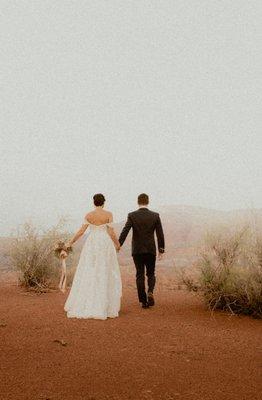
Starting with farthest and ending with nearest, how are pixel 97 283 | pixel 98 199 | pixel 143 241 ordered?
pixel 143 241, pixel 98 199, pixel 97 283

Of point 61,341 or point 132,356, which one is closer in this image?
point 132,356

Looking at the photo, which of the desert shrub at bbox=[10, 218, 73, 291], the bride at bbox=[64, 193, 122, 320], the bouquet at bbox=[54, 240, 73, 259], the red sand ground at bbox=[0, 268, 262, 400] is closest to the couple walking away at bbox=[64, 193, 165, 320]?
the bride at bbox=[64, 193, 122, 320]

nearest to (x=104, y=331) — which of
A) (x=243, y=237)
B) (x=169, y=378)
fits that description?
(x=169, y=378)

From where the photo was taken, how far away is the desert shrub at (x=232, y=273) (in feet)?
30.5

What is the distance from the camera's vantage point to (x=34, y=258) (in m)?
13.9

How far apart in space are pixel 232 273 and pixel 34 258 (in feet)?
20.6

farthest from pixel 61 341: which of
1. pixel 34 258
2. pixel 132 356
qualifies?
pixel 34 258

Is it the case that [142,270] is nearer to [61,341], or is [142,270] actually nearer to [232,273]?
[232,273]

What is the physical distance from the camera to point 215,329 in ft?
26.7

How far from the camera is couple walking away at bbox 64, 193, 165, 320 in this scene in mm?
9336

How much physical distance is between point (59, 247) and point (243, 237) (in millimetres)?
3835

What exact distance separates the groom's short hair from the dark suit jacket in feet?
0.40

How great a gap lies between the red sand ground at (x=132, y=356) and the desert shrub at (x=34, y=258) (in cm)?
400

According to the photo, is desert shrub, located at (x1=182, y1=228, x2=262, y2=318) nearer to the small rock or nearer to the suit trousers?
the suit trousers
